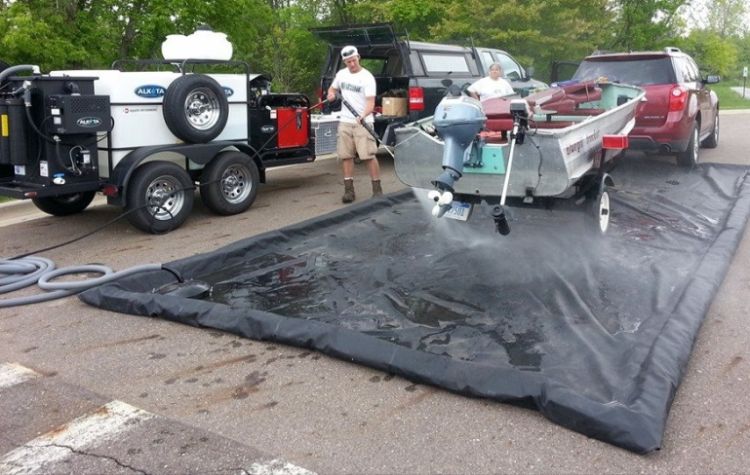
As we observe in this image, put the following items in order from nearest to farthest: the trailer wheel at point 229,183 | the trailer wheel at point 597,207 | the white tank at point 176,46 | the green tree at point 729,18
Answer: the trailer wheel at point 597,207 → the trailer wheel at point 229,183 → the white tank at point 176,46 → the green tree at point 729,18

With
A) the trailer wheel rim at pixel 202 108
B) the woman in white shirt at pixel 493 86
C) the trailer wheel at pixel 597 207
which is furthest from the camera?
the woman in white shirt at pixel 493 86

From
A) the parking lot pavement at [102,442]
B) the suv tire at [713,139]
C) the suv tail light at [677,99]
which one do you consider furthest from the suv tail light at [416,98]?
the parking lot pavement at [102,442]

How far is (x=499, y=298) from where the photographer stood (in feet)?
15.9

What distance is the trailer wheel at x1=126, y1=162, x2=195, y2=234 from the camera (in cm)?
693

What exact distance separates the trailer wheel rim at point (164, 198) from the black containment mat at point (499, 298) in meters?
1.47

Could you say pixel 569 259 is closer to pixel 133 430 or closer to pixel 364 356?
pixel 364 356

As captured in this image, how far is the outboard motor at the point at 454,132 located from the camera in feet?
16.6

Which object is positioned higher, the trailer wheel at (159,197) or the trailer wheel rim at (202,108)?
the trailer wheel rim at (202,108)

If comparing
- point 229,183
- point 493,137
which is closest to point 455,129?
point 493,137

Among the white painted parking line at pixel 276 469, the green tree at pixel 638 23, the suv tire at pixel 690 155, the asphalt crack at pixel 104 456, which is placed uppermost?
the green tree at pixel 638 23

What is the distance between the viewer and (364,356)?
3.87m

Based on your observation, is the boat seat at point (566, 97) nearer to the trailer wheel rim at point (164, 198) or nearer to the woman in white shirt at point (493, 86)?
the woman in white shirt at point (493, 86)

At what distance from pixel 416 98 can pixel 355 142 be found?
2.14 m

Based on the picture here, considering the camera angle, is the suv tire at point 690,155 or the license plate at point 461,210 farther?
the suv tire at point 690,155
